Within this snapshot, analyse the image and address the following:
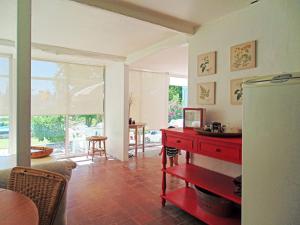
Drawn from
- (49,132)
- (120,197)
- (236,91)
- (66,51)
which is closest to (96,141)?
(49,132)

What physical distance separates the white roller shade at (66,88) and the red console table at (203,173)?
3.12 meters

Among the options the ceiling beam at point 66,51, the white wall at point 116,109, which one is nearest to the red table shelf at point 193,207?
the white wall at point 116,109

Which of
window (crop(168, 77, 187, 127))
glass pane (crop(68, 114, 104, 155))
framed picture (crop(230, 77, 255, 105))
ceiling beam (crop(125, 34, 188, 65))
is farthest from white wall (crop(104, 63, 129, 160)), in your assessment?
framed picture (crop(230, 77, 255, 105))

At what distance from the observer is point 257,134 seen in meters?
1.33

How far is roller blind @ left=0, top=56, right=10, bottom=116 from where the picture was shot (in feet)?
13.4

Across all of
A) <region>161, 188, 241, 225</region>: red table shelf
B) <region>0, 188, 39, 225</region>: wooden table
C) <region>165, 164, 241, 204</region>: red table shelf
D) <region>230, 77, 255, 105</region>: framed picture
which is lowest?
<region>161, 188, 241, 225</region>: red table shelf

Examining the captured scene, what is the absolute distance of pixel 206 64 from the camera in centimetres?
263

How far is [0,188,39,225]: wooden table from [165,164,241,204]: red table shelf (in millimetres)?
1588

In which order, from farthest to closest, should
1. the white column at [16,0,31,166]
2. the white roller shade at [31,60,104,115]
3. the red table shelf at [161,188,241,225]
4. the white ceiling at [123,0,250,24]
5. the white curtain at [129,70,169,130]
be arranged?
the white curtain at [129,70,169,130] < the white roller shade at [31,60,104,115] < the white ceiling at [123,0,250,24] < the red table shelf at [161,188,241,225] < the white column at [16,0,31,166]

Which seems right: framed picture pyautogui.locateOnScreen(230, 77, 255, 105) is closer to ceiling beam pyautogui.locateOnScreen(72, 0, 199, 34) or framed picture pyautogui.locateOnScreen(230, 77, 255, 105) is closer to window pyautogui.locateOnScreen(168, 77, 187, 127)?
ceiling beam pyautogui.locateOnScreen(72, 0, 199, 34)

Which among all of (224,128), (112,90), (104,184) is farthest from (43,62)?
(224,128)

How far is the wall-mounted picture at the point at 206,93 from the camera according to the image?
2568 mm

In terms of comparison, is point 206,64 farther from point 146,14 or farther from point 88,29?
point 88,29

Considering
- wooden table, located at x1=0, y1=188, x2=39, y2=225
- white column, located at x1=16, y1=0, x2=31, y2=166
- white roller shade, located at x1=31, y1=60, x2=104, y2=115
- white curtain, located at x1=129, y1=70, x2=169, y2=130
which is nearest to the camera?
wooden table, located at x1=0, y1=188, x2=39, y2=225
